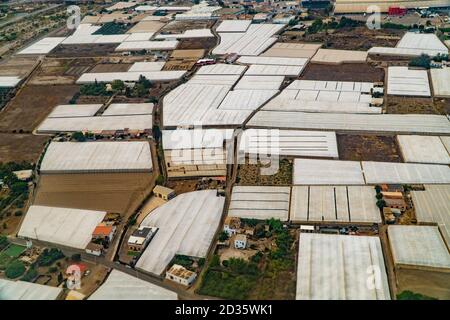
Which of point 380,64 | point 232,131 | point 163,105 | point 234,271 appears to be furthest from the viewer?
point 380,64

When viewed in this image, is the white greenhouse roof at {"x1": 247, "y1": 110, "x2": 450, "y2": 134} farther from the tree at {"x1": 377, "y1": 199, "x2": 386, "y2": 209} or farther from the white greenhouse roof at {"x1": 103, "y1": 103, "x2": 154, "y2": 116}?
the white greenhouse roof at {"x1": 103, "y1": 103, "x2": 154, "y2": 116}

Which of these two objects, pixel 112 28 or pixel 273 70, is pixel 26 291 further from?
pixel 112 28

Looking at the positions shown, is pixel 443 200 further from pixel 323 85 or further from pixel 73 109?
pixel 73 109

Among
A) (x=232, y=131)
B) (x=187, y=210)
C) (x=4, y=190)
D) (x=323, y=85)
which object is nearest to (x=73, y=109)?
(x=4, y=190)

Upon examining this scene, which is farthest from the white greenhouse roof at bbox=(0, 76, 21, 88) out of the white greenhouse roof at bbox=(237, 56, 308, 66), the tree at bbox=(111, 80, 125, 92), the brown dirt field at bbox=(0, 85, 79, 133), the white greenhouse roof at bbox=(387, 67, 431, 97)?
the white greenhouse roof at bbox=(387, 67, 431, 97)

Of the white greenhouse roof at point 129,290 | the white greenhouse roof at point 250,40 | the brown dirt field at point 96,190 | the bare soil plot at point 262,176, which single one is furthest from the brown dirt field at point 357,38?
the white greenhouse roof at point 129,290

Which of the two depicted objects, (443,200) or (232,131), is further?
(232,131)

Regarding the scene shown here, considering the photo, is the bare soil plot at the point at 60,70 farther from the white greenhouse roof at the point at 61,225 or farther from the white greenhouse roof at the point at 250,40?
the white greenhouse roof at the point at 61,225
